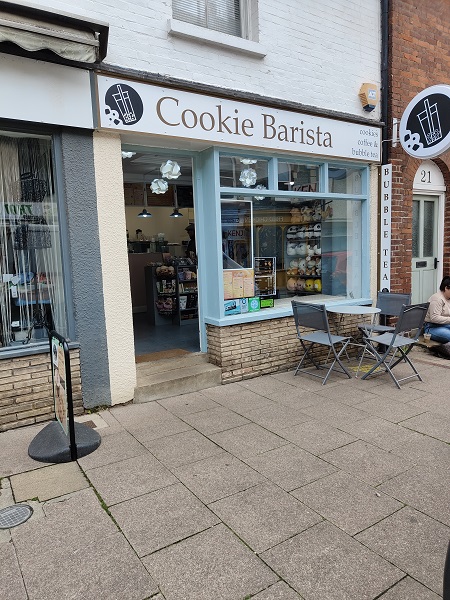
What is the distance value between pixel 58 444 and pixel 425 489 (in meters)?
2.86

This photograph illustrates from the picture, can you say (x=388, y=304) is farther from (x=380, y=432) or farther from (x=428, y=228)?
(x=380, y=432)

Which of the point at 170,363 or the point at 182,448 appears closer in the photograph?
the point at 182,448

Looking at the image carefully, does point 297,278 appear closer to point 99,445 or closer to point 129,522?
point 99,445

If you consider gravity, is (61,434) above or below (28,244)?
below

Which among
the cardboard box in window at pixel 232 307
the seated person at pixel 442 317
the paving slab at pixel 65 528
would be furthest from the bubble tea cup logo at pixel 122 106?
the seated person at pixel 442 317

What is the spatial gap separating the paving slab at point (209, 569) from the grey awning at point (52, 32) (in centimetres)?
387

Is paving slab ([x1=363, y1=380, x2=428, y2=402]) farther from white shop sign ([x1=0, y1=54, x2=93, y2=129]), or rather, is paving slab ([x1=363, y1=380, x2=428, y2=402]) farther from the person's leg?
white shop sign ([x1=0, y1=54, x2=93, y2=129])

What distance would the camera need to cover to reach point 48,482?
3.10m

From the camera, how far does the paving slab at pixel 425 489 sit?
106 inches

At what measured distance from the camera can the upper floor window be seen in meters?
4.91

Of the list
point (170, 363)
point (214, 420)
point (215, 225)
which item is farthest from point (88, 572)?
point (215, 225)

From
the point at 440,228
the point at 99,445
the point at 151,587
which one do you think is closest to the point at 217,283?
the point at 99,445

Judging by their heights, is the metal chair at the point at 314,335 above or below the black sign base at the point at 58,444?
above

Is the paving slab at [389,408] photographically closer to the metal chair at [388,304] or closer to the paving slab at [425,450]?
the paving slab at [425,450]
